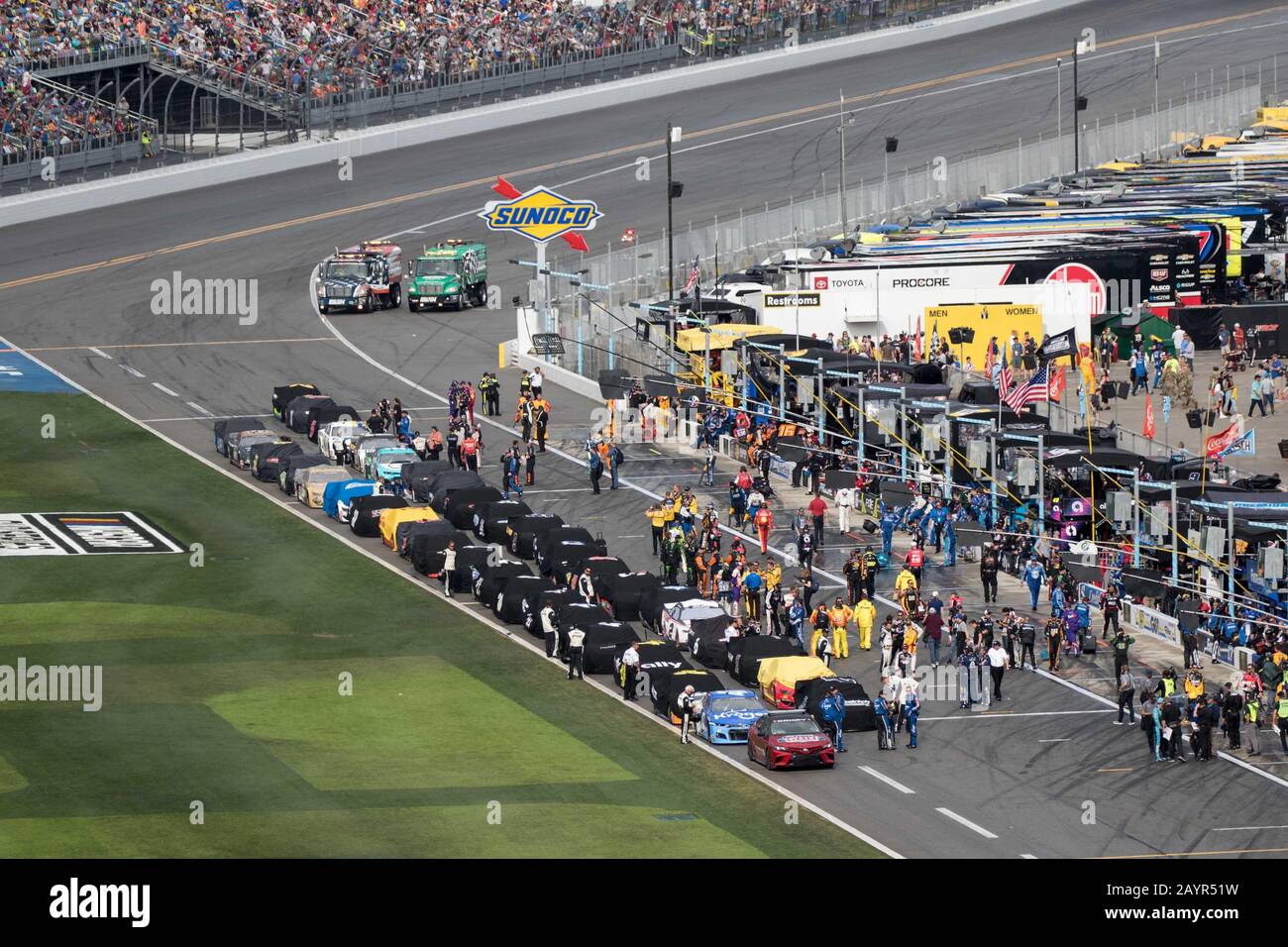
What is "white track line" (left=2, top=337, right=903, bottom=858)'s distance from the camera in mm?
36562

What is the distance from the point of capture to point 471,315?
77.9 metres

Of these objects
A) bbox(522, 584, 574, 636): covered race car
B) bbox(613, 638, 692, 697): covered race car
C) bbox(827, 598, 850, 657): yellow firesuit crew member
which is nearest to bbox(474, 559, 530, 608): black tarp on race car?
bbox(522, 584, 574, 636): covered race car

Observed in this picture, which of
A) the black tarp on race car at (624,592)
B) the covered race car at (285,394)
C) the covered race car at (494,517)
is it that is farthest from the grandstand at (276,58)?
the black tarp on race car at (624,592)

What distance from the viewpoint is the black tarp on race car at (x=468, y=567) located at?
162ft

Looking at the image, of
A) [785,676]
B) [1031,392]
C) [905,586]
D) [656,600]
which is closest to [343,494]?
[656,600]

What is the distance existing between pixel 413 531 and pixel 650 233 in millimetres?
35558

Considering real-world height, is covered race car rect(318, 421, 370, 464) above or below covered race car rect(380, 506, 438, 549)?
above

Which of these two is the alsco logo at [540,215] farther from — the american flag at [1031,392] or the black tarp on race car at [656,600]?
the black tarp on race car at [656,600]

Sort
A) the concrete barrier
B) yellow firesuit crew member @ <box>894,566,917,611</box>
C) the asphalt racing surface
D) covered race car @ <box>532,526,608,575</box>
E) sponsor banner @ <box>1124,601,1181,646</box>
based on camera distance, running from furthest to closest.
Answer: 1. the concrete barrier
2. covered race car @ <box>532,526,608,575</box>
3. yellow firesuit crew member @ <box>894,566,917,611</box>
4. sponsor banner @ <box>1124,601,1181,646</box>
5. the asphalt racing surface

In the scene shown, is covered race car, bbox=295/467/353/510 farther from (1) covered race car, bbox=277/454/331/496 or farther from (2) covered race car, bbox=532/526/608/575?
(2) covered race car, bbox=532/526/608/575

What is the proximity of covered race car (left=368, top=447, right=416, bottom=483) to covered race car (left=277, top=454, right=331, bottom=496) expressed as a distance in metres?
1.26

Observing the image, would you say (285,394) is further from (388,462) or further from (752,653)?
(752,653)
